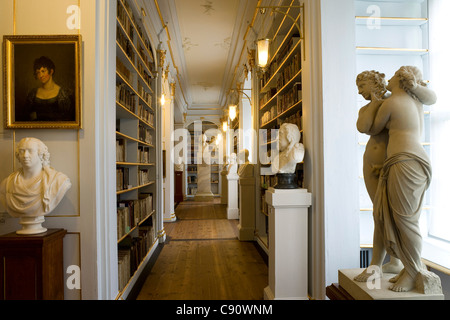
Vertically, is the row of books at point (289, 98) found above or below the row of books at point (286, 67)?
below

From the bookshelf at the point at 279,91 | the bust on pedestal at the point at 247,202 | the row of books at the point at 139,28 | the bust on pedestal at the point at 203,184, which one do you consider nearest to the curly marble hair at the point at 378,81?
the bookshelf at the point at 279,91

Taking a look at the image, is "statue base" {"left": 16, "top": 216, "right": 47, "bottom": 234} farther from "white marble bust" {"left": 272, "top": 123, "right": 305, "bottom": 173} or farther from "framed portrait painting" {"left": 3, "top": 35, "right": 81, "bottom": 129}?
"white marble bust" {"left": 272, "top": 123, "right": 305, "bottom": 173}

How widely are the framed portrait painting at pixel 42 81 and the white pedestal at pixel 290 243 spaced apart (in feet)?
6.12

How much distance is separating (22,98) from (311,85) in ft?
7.76

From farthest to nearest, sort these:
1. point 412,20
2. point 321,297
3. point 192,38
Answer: point 192,38 < point 412,20 < point 321,297

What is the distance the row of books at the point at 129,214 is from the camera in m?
Result: 3.06

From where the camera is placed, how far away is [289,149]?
279 cm

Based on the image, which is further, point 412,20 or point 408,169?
point 412,20

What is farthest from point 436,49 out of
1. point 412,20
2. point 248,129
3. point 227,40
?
point 248,129

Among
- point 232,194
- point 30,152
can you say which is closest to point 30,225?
point 30,152

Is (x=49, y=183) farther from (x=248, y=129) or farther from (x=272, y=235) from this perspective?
(x=248, y=129)

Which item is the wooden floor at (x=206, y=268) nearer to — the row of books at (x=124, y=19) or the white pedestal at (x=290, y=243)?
the white pedestal at (x=290, y=243)

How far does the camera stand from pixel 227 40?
6125 mm

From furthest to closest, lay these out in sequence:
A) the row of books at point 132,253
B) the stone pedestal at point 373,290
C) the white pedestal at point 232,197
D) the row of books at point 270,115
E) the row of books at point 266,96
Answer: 1. the white pedestal at point 232,197
2. the row of books at point 266,96
3. the row of books at point 270,115
4. the row of books at point 132,253
5. the stone pedestal at point 373,290
